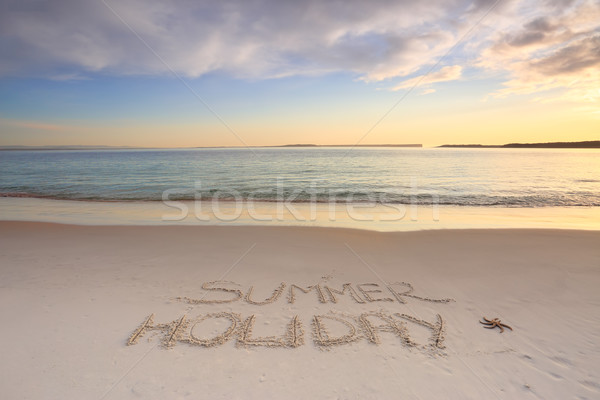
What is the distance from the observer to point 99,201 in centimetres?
1535

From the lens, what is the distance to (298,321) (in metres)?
3.97

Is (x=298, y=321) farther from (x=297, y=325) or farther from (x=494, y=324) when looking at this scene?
(x=494, y=324)

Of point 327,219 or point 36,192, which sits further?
point 36,192

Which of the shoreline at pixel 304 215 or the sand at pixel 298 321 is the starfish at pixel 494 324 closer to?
the sand at pixel 298 321

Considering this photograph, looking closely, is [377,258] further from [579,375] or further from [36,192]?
[36,192]

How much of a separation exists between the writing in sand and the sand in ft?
0.08

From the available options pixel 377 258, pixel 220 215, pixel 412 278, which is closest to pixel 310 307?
pixel 412 278

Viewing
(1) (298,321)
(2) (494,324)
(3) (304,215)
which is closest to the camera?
(2) (494,324)

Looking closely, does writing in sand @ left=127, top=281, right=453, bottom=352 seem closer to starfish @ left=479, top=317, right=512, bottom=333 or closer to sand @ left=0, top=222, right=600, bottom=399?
sand @ left=0, top=222, right=600, bottom=399

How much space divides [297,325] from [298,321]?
10 centimetres

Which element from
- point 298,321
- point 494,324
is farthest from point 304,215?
point 494,324

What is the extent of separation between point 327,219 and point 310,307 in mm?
6312

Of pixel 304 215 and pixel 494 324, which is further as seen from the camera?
pixel 304 215

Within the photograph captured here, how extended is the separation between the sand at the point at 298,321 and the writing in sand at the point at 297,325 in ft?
0.08
